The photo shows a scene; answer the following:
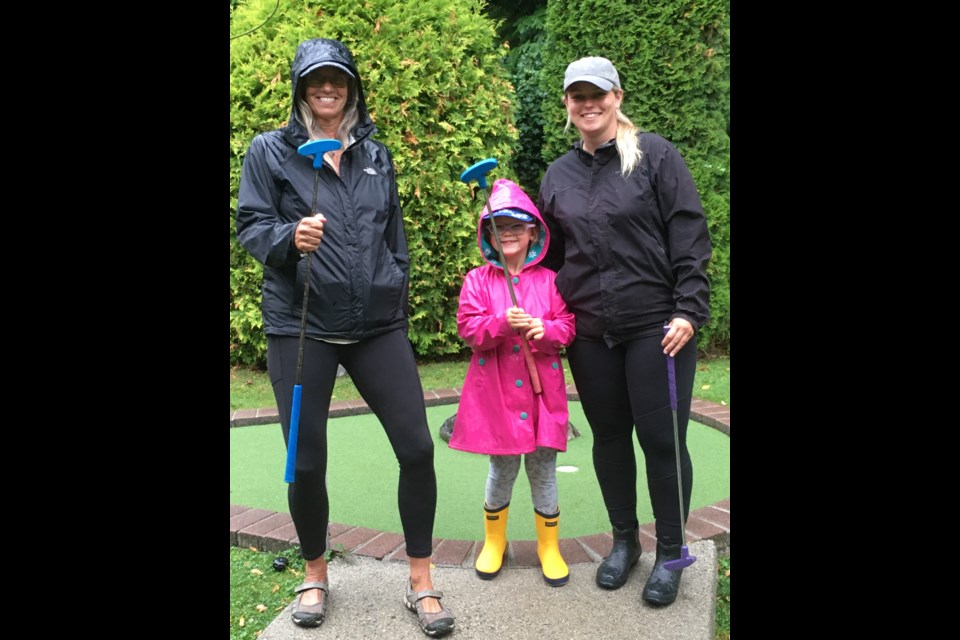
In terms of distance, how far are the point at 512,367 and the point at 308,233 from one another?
936 mm

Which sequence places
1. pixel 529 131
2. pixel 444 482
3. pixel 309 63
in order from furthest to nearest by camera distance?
pixel 529 131 → pixel 444 482 → pixel 309 63

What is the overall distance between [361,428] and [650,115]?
3.61m

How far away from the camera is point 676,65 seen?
20.7 ft

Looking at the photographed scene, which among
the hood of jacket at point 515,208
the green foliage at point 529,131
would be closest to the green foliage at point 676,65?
the green foliage at point 529,131

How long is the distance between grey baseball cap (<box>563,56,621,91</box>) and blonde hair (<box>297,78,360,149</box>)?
702 millimetres

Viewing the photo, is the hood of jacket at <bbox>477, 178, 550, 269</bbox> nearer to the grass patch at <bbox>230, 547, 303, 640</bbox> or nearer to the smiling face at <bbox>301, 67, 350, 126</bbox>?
the smiling face at <bbox>301, 67, 350, 126</bbox>

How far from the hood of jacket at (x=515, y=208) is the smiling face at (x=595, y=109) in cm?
33

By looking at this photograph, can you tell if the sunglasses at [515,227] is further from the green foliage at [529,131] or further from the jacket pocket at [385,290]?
the green foliage at [529,131]

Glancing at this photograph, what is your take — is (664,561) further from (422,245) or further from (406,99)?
(406,99)

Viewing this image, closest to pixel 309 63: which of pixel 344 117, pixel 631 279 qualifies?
pixel 344 117

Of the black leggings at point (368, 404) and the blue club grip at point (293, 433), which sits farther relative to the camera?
the black leggings at point (368, 404)

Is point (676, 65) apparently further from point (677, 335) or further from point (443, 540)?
point (443, 540)

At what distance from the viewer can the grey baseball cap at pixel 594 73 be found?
2.49 m

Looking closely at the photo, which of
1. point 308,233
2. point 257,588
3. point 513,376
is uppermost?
point 308,233
